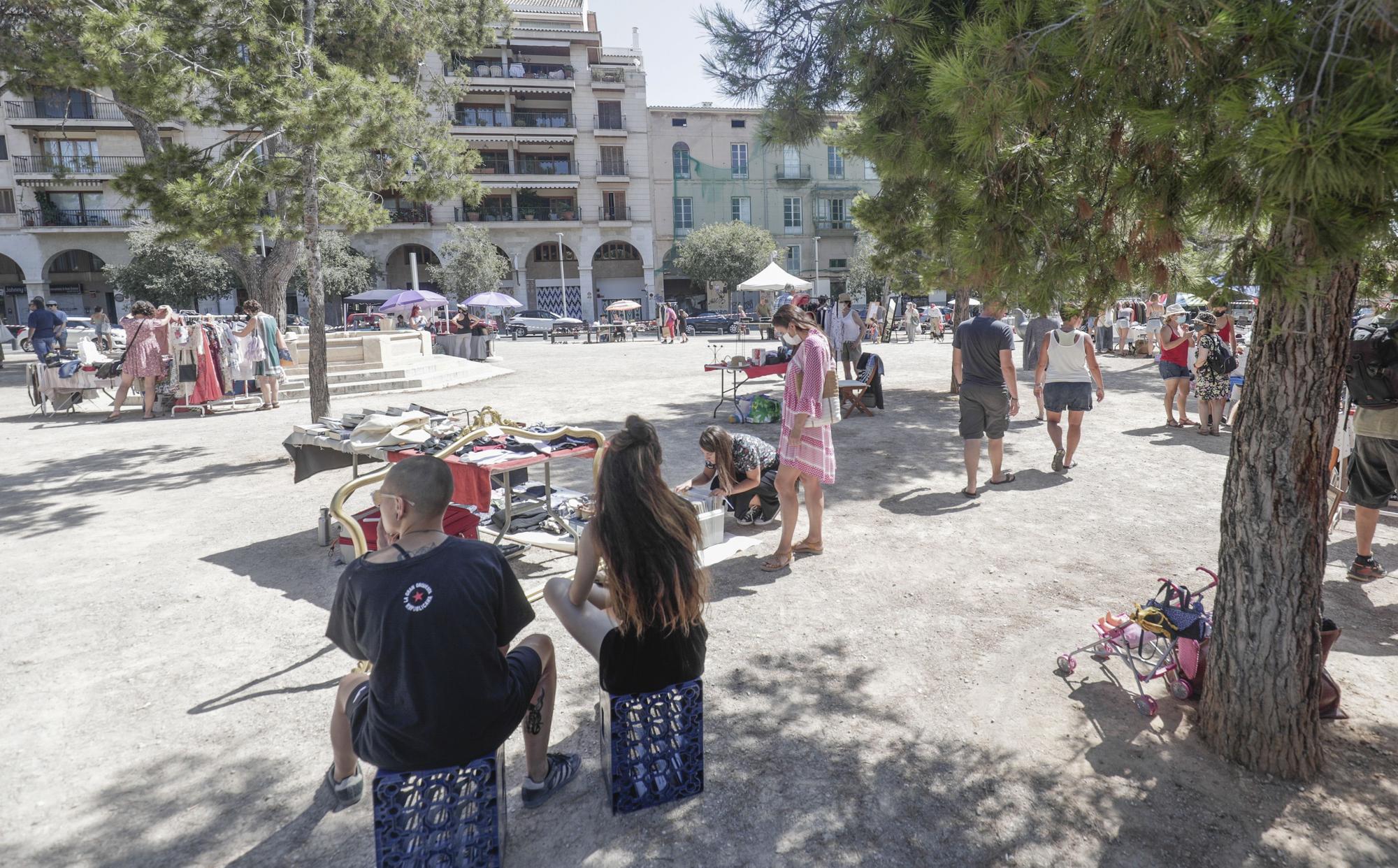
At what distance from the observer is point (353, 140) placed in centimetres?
828

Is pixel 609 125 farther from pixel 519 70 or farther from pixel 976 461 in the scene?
pixel 976 461

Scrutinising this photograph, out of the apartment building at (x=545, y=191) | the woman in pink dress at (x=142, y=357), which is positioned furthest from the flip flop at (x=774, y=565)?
the apartment building at (x=545, y=191)

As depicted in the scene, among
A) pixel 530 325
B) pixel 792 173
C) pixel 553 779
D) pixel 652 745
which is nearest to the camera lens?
pixel 652 745

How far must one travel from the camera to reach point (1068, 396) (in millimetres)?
7699

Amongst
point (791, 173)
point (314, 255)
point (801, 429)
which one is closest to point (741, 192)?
point (791, 173)

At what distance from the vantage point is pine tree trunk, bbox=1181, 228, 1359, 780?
9.34 ft

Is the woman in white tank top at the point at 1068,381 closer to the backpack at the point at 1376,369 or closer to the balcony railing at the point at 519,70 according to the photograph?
the backpack at the point at 1376,369

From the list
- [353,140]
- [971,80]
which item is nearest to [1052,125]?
[971,80]

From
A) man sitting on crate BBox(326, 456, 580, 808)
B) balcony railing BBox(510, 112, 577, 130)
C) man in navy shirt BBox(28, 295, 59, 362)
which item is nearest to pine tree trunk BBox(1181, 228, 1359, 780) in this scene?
man sitting on crate BBox(326, 456, 580, 808)

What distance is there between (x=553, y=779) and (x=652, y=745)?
0.41 meters

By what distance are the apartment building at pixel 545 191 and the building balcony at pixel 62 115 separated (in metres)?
1.64

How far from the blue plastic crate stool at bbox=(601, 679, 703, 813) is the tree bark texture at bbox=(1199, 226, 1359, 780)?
195 centimetres

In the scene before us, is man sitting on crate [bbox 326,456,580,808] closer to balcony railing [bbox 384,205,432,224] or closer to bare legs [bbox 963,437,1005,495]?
bare legs [bbox 963,437,1005,495]

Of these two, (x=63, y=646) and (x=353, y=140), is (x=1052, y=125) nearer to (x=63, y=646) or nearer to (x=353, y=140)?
(x=63, y=646)
